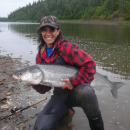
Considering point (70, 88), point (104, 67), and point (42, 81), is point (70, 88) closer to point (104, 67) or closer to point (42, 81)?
point (42, 81)

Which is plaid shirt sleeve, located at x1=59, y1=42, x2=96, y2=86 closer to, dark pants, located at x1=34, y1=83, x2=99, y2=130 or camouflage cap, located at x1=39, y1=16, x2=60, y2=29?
dark pants, located at x1=34, y1=83, x2=99, y2=130

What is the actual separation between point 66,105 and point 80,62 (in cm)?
109

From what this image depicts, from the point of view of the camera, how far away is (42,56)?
126 inches

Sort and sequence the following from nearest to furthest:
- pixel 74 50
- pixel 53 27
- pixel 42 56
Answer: pixel 74 50
pixel 53 27
pixel 42 56

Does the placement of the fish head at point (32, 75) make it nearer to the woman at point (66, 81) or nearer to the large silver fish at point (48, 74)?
the large silver fish at point (48, 74)

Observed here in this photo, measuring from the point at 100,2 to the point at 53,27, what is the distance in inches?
4216

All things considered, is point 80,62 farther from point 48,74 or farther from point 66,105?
point 66,105

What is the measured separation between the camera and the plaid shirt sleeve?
274cm

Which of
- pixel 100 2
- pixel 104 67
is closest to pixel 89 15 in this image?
pixel 100 2

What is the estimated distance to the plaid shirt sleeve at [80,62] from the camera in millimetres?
2738

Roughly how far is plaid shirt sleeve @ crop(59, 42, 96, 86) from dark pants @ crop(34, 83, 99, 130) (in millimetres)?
144

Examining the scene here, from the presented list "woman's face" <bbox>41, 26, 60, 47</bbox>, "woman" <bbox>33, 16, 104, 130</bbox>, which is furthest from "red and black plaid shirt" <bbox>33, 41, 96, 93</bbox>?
"woman's face" <bbox>41, 26, 60, 47</bbox>

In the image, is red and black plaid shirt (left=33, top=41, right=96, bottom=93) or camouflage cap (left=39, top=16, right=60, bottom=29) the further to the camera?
camouflage cap (left=39, top=16, right=60, bottom=29)

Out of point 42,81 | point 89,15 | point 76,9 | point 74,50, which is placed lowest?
point 42,81
